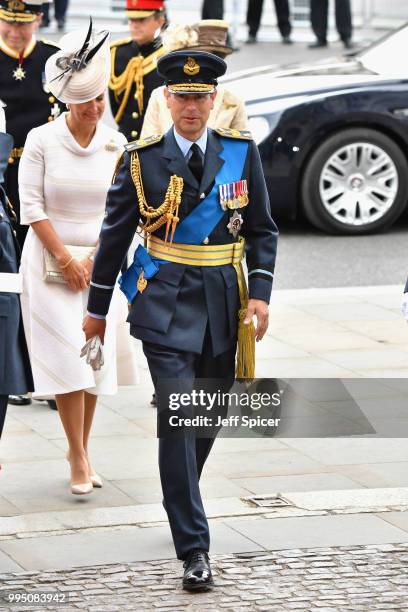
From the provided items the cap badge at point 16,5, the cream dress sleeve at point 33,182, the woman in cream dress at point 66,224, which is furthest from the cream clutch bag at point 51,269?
A: the cap badge at point 16,5

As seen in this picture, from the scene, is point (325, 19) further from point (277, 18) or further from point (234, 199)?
point (234, 199)

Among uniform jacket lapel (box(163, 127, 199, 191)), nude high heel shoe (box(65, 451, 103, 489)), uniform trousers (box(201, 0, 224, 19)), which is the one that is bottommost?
uniform trousers (box(201, 0, 224, 19))

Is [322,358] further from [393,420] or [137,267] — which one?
[137,267]

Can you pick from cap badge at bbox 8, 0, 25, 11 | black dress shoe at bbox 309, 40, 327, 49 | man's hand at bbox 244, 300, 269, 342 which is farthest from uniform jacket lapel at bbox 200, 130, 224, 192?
black dress shoe at bbox 309, 40, 327, 49

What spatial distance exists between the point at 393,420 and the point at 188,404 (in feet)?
7.29

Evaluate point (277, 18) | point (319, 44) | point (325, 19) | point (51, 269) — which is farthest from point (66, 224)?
point (277, 18)

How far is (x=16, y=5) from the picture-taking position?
809cm

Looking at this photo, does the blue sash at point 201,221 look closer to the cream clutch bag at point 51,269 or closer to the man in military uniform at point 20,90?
the cream clutch bag at point 51,269

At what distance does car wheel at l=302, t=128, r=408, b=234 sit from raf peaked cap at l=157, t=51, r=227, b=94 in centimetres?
680

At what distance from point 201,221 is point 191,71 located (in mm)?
537

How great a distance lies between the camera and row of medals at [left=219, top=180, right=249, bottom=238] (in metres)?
5.86

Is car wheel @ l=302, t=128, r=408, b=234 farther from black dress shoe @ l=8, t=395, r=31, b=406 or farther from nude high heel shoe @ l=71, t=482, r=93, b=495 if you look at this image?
nude high heel shoe @ l=71, t=482, r=93, b=495

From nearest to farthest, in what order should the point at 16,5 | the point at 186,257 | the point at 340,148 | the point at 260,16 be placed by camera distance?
the point at 186,257 < the point at 16,5 < the point at 340,148 < the point at 260,16

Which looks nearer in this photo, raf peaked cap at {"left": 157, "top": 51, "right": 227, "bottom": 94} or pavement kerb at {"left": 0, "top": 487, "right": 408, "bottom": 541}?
raf peaked cap at {"left": 157, "top": 51, "right": 227, "bottom": 94}
